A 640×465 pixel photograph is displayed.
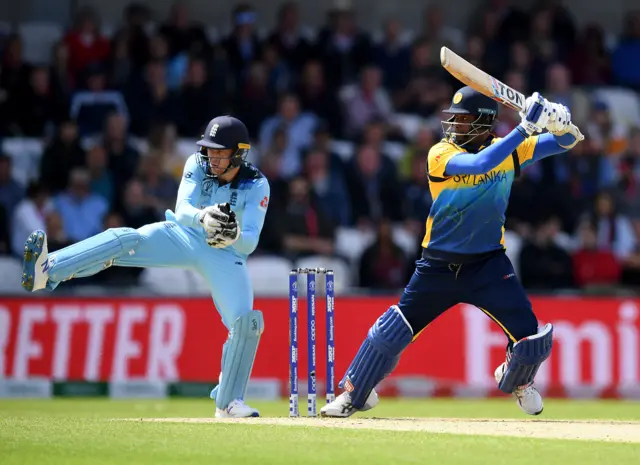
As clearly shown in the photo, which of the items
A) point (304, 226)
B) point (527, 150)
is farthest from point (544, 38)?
point (527, 150)

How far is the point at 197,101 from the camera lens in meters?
16.1

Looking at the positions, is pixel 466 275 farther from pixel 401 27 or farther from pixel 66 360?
pixel 401 27

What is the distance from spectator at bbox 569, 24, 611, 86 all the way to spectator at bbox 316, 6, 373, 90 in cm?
286

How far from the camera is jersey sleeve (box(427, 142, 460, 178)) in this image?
337 inches

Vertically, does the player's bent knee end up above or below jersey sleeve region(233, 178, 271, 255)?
below

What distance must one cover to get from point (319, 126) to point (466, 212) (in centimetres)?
737

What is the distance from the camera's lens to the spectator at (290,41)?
671 inches

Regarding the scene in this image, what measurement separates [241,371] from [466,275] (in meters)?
1.73

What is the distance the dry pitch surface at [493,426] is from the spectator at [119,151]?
271 inches

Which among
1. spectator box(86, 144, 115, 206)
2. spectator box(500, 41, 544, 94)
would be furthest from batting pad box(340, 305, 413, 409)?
spectator box(500, 41, 544, 94)

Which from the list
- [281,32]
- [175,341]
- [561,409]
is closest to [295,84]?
[281,32]

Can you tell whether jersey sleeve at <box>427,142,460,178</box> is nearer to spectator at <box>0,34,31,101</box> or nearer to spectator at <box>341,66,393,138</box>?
spectator at <box>341,66,393,138</box>

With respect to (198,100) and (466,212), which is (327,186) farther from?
(466,212)

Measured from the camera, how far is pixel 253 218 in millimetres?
9031
